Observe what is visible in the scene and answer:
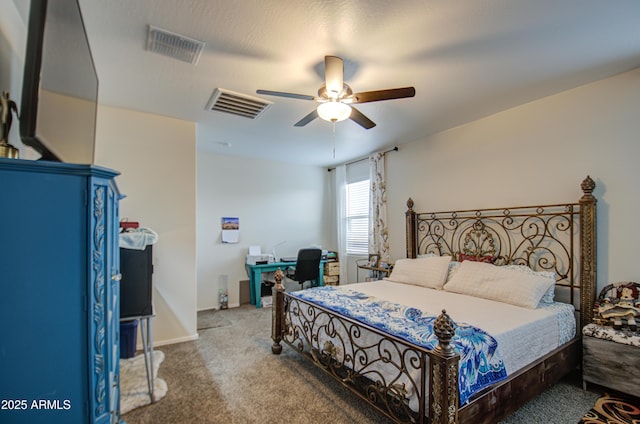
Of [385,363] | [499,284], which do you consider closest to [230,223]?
[385,363]

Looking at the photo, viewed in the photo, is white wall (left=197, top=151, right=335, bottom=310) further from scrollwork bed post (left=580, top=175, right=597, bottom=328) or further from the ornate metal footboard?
scrollwork bed post (left=580, top=175, right=597, bottom=328)

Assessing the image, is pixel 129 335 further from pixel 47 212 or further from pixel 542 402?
pixel 542 402

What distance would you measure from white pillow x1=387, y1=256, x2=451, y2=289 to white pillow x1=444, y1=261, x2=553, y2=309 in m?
0.13

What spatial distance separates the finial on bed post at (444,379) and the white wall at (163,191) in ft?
9.18

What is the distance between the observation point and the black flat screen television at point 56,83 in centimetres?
100

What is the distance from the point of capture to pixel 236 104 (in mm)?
2863

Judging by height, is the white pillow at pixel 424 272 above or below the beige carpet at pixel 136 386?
above

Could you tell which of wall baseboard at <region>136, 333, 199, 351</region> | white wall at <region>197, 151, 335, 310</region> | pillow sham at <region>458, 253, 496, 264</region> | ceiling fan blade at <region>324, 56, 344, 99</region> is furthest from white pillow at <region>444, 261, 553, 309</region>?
white wall at <region>197, 151, 335, 310</region>

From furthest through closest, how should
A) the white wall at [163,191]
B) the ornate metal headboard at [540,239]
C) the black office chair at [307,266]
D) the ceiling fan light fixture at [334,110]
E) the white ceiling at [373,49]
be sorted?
the black office chair at [307,266] < the white wall at [163,191] < the ornate metal headboard at [540,239] < the ceiling fan light fixture at [334,110] < the white ceiling at [373,49]

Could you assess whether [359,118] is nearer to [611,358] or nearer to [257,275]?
[611,358]

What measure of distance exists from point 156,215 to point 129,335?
49.5 inches

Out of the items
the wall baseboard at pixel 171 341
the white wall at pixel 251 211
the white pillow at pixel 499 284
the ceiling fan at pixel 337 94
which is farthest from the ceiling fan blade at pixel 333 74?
the white wall at pixel 251 211

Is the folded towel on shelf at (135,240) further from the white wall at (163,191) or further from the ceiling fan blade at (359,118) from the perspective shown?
the ceiling fan blade at (359,118)

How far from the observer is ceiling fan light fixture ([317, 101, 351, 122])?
2.17m
